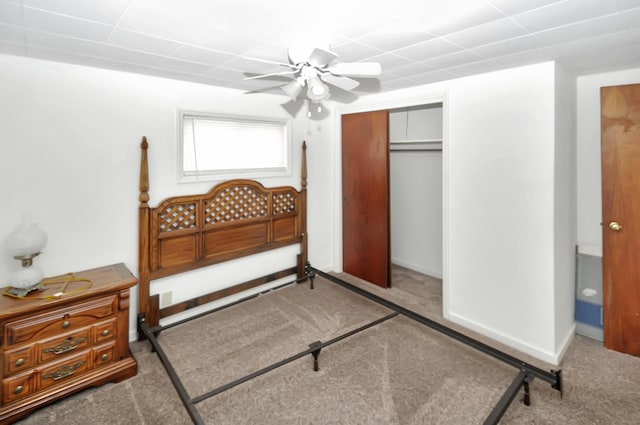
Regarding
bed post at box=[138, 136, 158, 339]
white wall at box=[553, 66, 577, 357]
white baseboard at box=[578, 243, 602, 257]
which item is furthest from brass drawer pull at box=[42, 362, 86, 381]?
white baseboard at box=[578, 243, 602, 257]

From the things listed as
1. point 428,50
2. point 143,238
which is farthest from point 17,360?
point 428,50

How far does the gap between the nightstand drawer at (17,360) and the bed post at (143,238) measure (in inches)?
33.4

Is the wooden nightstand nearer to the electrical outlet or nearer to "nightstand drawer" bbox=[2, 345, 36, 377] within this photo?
"nightstand drawer" bbox=[2, 345, 36, 377]

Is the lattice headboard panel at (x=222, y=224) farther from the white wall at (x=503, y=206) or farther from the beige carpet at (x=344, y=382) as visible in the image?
the white wall at (x=503, y=206)

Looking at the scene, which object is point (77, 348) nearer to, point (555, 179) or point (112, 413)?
point (112, 413)

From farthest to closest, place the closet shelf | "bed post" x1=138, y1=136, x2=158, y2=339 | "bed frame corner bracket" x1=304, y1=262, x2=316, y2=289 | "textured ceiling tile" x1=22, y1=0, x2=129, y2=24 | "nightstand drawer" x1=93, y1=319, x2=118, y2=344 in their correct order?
the closet shelf → "bed frame corner bracket" x1=304, y1=262, x2=316, y2=289 → "bed post" x1=138, y1=136, x2=158, y2=339 → "nightstand drawer" x1=93, y1=319, x2=118, y2=344 → "textured ceiling tile" x1=22, y1=0, x2=129, y2=24

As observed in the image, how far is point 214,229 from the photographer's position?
11.3ft

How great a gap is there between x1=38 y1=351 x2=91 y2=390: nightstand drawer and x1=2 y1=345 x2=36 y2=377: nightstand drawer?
0.09 metres

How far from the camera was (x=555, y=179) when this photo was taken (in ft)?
8.55

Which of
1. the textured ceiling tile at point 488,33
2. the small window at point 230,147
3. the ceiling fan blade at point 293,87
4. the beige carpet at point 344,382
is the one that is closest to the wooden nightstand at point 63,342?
the beige carpet at point 344,382

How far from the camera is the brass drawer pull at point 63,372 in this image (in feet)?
7.38

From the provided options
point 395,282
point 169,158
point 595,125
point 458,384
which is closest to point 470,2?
point 595,125

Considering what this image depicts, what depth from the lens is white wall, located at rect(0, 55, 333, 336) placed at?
243 cm

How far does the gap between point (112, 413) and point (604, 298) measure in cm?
382
